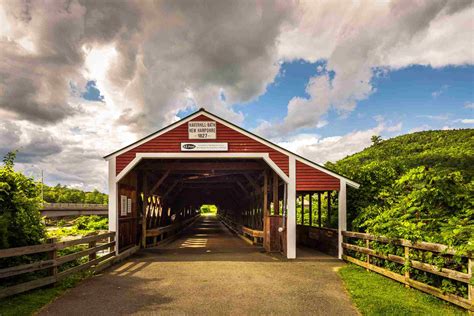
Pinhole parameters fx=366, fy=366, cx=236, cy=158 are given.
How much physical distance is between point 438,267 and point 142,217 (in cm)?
1219

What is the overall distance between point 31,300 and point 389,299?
6651mm

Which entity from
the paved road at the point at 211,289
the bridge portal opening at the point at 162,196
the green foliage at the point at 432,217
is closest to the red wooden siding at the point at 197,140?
the bridge portal opening at the point at 162,196

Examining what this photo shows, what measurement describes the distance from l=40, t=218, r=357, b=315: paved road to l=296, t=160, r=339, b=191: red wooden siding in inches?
101

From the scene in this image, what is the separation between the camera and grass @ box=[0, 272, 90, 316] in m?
6.07

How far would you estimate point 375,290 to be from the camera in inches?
298

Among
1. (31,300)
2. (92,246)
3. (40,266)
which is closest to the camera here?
(31,300)

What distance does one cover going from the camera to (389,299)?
22.5ft

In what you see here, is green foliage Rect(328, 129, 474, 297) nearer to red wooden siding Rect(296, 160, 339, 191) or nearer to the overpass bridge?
red wooden siding Rect(296, 160, 339, 191)

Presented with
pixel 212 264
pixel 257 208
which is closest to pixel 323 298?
pixel 212 264

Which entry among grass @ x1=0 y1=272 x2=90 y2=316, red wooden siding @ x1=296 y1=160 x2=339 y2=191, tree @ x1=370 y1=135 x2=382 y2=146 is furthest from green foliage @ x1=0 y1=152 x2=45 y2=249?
tree @ x1=370 y1=135 x2=382 y2=146

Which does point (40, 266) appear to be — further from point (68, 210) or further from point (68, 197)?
point (68, 197)

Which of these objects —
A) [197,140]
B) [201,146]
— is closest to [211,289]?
[201,146]

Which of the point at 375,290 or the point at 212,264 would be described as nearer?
the point at 375,290

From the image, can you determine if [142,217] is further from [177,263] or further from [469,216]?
[469,216]
